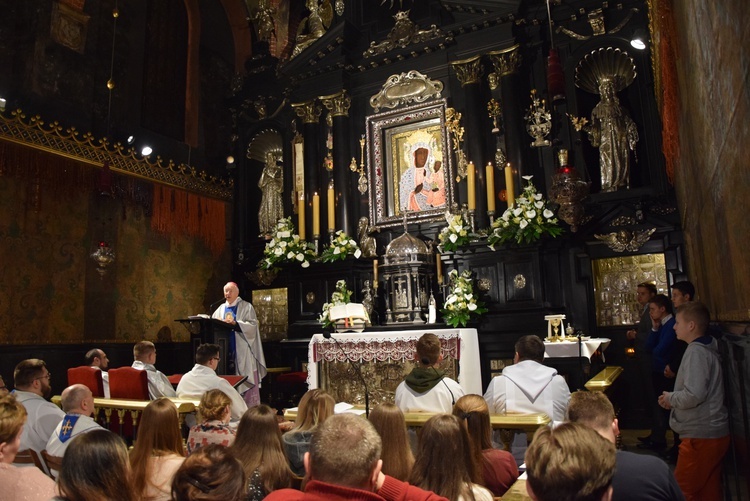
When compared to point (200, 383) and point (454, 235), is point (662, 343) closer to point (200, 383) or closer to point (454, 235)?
point (454, 235)

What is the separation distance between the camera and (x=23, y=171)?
9.47 meters

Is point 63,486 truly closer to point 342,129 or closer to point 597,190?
point 597,190

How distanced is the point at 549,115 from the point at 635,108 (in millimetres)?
1461

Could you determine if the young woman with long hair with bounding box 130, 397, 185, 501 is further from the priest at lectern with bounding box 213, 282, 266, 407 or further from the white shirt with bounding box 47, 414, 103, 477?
the priest at lectern with bounding box 213, 282, 266, 407

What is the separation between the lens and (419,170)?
11102mm

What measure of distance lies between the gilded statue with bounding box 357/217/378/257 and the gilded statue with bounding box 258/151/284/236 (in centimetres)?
216

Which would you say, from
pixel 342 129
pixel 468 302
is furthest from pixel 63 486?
pixel 342 129

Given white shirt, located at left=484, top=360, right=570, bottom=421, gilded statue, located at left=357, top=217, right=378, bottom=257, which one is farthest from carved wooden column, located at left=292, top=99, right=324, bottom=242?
white shirt, located at left=484, top=360, right=570, bottom=421

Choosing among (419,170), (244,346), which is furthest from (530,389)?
(419,170)

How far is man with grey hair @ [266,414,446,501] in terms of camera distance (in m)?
1.88

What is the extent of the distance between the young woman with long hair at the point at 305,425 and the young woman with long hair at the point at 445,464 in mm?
1122

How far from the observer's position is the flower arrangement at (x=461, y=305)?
29.8 feet

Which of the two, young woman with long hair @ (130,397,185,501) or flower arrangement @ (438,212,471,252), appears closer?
young woman with long hair @ (130,397,185,501)

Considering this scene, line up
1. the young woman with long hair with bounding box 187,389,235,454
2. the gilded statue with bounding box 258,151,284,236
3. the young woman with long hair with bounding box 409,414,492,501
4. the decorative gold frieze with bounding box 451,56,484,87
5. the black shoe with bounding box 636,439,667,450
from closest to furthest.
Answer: the young woman with long hair with bounding box 409,414,492,501 → the young woman with long hair with bounding box 187,389,235,454 → the black shoe with bounding box 636,439,667,450 → the decorative gold frieze with bounding box 451,56,484,87 → the gilded statue with bounding box 258,151,284,236
